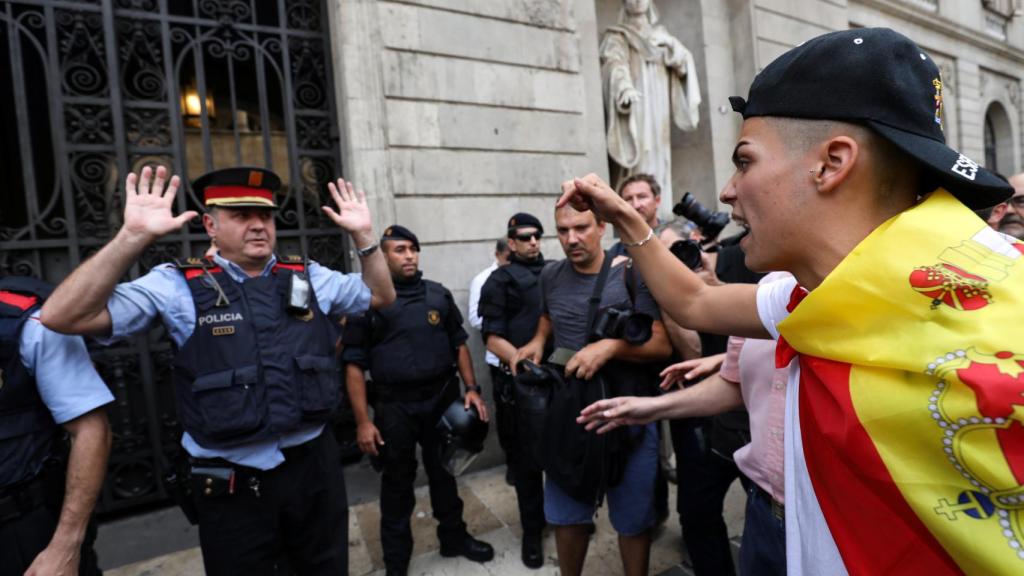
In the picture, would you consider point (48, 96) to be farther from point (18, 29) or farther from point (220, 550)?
point (220, 550)

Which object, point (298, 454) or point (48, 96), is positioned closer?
point (298, 454)

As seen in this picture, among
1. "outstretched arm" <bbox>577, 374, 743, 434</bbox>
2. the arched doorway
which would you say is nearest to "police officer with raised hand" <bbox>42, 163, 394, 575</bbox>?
Answer: "outstretched arm" <bbox>577, 374, 743, 434</bbox>

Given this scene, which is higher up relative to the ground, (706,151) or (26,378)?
(706,151)

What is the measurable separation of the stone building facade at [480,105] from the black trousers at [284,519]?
2632 mm

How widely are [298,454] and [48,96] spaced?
353cm

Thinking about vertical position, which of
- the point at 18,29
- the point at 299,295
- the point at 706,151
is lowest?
the point at 299,295

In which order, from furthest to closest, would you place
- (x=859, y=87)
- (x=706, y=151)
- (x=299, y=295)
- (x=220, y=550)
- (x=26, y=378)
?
(x=706, y=151) < (x=299, y=295) < (x=220, y=550) < (x=26, y=378) < (x=859, y=87)

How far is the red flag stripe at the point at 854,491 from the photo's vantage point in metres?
0.82

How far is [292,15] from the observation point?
4.85 m

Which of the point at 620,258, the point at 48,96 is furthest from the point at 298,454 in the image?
the point at 48,96

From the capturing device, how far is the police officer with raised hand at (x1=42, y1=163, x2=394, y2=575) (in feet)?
7.04

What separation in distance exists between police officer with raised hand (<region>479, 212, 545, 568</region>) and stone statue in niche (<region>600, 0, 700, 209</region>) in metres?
2.88

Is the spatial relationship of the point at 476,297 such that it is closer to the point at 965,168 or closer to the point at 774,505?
the point at 774,505

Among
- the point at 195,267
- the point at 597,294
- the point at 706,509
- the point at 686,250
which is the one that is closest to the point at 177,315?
the point at 195,267
